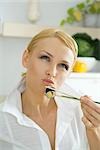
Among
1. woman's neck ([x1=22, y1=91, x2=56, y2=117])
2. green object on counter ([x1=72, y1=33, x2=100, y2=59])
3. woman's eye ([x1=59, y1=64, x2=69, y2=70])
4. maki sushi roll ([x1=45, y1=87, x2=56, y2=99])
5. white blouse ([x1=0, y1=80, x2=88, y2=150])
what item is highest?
green object on counter ([x1=72, y1=33, x2=100, y2=59])

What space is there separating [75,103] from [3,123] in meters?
0.28

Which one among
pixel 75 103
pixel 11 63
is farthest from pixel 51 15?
pixel 75 103

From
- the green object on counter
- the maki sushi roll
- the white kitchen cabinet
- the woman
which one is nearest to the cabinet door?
the white kitchen cabinet

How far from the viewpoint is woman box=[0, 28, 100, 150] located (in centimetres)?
104

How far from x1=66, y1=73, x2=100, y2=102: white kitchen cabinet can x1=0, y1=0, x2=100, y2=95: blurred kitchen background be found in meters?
0.29

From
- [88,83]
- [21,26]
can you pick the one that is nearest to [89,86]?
[88,83]

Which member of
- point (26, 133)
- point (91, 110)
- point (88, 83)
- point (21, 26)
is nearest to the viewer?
point (91, 110)

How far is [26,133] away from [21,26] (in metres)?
1.26

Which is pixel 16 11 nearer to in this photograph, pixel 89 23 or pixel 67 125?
pixel 89 23

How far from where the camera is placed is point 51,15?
7.52 feet

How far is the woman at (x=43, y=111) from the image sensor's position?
41.0 inches

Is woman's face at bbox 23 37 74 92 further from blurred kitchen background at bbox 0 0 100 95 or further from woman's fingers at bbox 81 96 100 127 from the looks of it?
blurred kitchen background at bbox 0 0 100 95

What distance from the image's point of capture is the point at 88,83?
1885 mm

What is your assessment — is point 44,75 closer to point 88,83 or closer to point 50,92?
point 50,92
